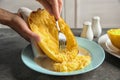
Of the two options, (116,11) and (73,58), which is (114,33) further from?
(116,11)

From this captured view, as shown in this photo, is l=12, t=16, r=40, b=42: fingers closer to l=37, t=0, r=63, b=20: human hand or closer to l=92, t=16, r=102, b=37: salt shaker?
l=37, t=0, r=63, b=20: human hand

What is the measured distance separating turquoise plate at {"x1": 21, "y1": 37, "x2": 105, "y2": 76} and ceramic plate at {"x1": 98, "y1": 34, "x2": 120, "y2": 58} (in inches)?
1.2

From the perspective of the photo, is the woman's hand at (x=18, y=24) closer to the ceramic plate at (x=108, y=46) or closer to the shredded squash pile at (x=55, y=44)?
the shredded squash pile at (x=55, y=44)

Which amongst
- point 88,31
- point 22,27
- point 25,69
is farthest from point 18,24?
point 88,31

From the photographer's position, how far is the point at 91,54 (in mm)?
751

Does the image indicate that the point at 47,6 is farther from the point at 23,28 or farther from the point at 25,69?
the point at 25,69

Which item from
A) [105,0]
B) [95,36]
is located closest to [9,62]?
[95,36]

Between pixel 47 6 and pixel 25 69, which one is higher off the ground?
pixel 47 6

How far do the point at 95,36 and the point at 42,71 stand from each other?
1.05 feet

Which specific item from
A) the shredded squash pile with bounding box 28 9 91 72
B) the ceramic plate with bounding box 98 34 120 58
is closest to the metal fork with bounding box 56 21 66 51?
the shredded squash pile with bounding box 28 9 91 72

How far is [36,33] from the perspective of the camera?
2.39 ft

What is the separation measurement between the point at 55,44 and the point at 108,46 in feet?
0.59

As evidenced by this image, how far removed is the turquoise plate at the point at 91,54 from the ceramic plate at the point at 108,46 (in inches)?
1.2

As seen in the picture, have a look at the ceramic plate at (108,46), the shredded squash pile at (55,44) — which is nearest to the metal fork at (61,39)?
the shredded squash pile at (55,44)
